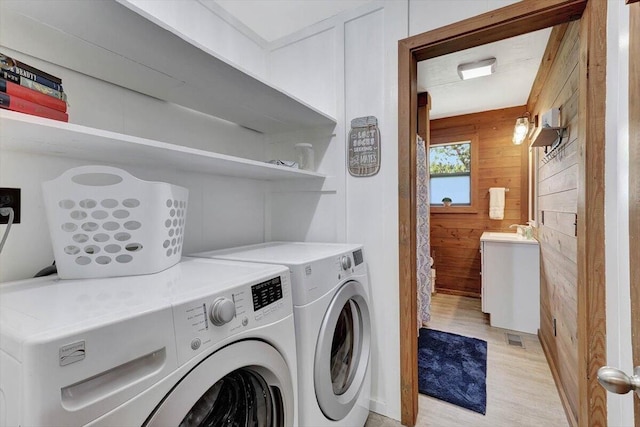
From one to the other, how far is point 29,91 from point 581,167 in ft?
6.46

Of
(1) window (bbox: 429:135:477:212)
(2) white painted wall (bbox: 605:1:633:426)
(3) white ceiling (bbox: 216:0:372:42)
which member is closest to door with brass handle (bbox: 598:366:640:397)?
(2) white painted wall (bbox: 605:1:633:426)

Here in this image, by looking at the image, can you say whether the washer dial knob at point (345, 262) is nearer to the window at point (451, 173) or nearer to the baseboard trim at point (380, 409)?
the baseboard trim at point (380, 409)

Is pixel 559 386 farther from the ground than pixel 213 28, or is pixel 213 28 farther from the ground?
pixel 213 28

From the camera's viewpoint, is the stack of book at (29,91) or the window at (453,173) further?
the window at (453,173)

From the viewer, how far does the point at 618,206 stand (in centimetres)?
98

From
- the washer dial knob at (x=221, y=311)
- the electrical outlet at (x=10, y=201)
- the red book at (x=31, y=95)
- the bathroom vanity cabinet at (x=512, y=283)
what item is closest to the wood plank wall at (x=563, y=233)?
the bathroom vanity cabinet at (x=512, y=283)

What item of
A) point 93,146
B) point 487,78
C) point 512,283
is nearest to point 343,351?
point 93,146

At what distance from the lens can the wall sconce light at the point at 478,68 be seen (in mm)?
2445

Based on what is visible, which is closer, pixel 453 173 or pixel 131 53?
pixel 131 53

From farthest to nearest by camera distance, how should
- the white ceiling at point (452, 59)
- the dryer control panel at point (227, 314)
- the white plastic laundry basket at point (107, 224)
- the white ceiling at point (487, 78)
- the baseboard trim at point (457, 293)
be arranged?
1. the baseboard trim at point (457, 293)
2. the white ceiling at point (487, 78)
3. the white ceiling at point (452, 59)
4. the white plastic laundry basket at point (107, 224)
5. the dryer control panel at point (227, 314)

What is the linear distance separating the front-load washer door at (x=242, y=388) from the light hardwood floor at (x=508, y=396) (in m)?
→ 0.97

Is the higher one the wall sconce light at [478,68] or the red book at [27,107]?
the wall sconce light at [478,68]

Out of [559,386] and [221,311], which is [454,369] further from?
[221,311]

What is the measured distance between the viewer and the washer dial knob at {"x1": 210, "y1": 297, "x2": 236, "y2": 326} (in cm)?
69
